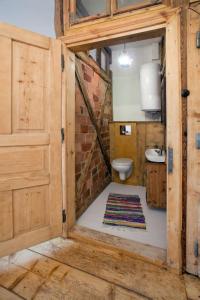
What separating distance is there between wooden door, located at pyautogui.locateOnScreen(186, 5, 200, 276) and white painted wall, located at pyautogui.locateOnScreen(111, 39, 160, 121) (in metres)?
2.47

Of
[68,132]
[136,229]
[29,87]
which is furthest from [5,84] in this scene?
[136,229]

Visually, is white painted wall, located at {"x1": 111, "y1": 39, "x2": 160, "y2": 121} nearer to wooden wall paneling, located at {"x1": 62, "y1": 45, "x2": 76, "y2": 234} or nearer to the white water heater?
the white water heater

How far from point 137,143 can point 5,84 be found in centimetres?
274

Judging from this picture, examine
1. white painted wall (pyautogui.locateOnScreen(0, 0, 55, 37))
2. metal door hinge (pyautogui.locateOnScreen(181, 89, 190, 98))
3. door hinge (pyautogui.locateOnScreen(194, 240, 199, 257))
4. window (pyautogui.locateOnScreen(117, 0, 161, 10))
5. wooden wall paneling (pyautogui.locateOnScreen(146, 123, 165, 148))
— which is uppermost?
white painted wall (pyautogui.locateOnScreen(0, 0, 55, 37))

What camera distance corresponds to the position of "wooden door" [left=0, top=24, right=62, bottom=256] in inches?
60.7

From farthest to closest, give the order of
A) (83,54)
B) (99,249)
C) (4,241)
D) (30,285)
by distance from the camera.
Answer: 1. (83,54)
2. (99,249)
3. (4,241)
4. (30,285)

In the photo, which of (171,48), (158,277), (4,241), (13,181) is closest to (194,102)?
(171,48)

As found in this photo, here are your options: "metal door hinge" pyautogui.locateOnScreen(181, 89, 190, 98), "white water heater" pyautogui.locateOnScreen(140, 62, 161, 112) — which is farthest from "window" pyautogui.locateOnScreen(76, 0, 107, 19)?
"white water heater" pyautogui.locateOnScreen(140, 62, 161, 112)

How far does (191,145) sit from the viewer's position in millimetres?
1337

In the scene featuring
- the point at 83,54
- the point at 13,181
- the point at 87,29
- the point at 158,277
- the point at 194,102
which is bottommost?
the point at 158,277

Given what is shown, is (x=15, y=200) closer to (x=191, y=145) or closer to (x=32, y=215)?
(x=32, y=215)

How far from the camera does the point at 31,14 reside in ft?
8.28

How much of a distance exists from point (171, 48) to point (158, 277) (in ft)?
5.71

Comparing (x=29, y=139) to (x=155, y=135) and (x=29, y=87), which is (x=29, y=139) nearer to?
(x=29, y=87)
